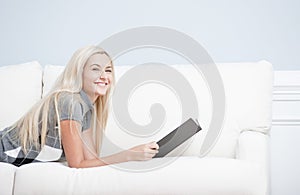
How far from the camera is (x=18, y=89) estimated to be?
2264 millimetres

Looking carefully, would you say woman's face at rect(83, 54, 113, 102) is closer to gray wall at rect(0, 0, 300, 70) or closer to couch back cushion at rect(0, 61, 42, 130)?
couch back cushion at rect(0, 61, 42, 130)

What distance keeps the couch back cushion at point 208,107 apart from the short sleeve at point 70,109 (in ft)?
0.98

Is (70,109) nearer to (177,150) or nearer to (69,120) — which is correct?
(69,120)

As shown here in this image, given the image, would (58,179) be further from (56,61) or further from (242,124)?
(56,61)

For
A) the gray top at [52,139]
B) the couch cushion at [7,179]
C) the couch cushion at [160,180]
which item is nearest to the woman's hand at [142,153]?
the couch cushion at [160,180]

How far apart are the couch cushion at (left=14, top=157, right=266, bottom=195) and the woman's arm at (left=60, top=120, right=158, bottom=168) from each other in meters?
0.13

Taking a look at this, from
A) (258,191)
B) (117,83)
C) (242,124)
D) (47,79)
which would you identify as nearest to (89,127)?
(117,83)

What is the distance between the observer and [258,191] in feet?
4.99

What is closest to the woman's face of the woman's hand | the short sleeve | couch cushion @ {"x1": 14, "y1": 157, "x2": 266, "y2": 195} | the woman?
the woman

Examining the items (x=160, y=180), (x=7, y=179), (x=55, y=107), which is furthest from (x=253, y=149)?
(x=7, y=179)

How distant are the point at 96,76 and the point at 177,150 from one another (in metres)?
0.40

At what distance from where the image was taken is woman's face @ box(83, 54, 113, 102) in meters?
1.96

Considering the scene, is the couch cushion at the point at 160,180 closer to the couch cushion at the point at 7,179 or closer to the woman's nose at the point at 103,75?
the couch cushion at the point at 7,179

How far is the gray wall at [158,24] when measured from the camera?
7.95 feet
